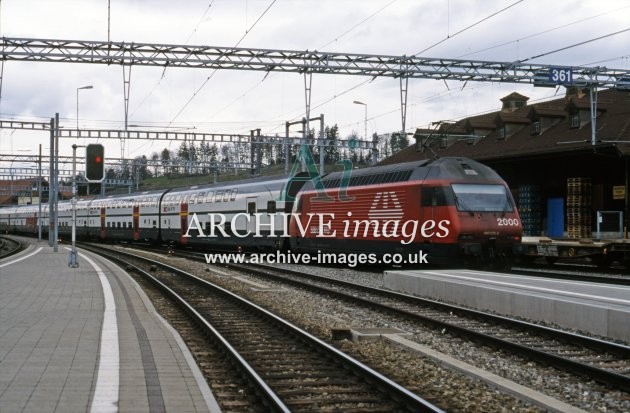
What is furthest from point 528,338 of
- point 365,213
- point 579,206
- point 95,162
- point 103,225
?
point 103,225

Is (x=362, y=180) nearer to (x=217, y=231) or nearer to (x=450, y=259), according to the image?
(x=450, y=259)

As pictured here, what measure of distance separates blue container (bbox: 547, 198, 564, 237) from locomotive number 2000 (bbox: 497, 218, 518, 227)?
50.4 feet

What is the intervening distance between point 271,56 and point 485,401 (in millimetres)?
20585

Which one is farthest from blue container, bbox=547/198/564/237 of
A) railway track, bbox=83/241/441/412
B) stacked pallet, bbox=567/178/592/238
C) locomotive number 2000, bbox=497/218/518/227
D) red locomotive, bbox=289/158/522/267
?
railway track, bbox=83/241/441/412

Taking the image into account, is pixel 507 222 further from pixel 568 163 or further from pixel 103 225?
pixel 103 225

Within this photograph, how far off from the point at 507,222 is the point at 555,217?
1624 centimetres

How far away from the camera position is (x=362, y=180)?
81.9 feet

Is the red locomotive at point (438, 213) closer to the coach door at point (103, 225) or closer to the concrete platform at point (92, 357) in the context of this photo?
the concrete platform at point (92, 357)

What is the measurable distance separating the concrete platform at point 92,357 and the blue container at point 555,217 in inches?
966

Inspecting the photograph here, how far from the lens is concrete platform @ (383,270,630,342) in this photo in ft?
38.4

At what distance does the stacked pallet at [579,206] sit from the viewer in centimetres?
3378

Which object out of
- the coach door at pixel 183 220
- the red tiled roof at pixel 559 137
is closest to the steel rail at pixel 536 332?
the red tiled roof at pixel 559 137

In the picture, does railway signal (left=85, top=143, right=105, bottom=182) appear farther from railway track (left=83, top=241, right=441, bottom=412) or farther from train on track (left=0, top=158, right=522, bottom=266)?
train on track (left=0, top=158, right=522, bottom=266)

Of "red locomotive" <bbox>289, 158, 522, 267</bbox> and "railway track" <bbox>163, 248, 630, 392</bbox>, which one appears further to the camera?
"red locomotive" <bbox>289, 158, 522, 267</bbox>
